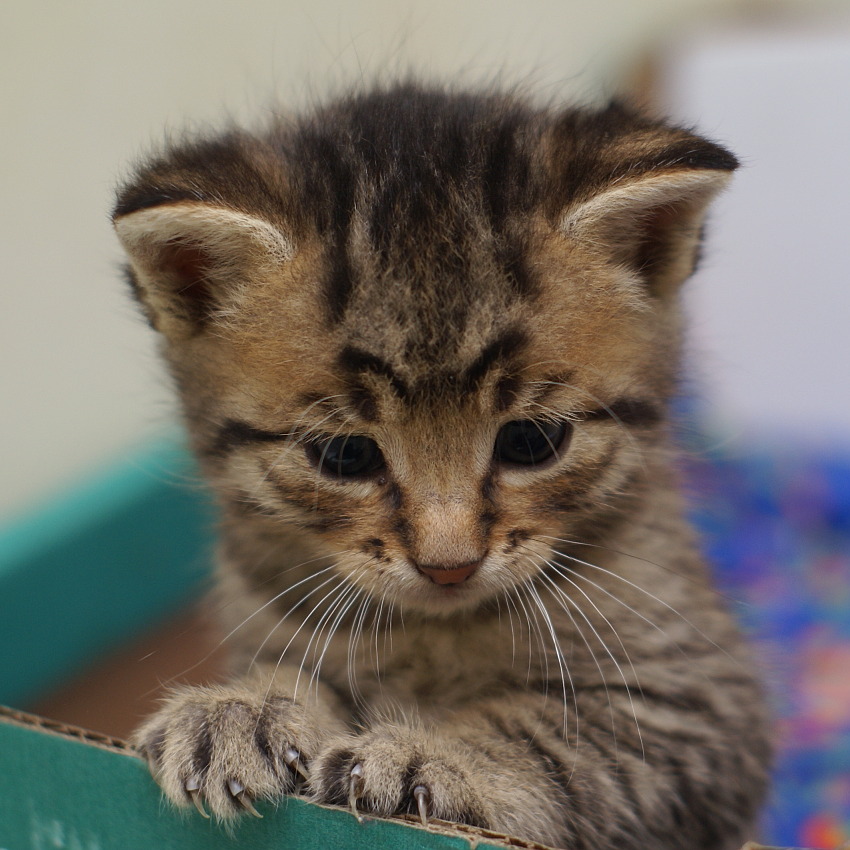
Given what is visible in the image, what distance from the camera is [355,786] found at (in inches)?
42.3

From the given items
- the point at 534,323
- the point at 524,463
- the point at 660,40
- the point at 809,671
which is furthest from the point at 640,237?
the point at 660,40

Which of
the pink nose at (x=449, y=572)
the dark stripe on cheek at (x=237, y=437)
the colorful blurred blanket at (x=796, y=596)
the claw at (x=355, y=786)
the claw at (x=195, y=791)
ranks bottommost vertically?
the colorful blurred blanket at (x=796, y=596)

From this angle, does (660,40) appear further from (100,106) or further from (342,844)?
(342,844)

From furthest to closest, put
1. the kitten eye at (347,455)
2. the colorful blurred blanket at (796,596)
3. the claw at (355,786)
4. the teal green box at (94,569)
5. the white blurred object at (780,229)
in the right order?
1. the white blurred object at (780,229)
2. the teal green box at (94,569)
3. the colorful blurred blanket at (796,596)
4. the kitten eye at (347,455)
5. the claw at (355,786)

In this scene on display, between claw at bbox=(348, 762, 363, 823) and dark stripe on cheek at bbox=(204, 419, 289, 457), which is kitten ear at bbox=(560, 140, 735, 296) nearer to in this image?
dark stripe on cheek at bbox=(204, 419, 289, 457)

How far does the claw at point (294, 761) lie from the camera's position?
1.14 metres

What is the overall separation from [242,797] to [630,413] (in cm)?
66

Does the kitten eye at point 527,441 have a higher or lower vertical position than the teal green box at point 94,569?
higher

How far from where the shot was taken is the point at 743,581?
276 centimetres

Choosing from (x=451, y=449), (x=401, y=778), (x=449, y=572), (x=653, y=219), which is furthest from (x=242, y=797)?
(x=653, y=219)

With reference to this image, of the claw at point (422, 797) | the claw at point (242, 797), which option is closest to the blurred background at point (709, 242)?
the claw at point (422, 797)

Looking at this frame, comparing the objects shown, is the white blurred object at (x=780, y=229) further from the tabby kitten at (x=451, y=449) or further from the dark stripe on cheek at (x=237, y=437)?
the dark stripe on cheek at (x=237, y=437)

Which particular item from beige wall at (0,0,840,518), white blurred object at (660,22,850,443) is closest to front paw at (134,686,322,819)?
beige wall at (0,0,840,518)

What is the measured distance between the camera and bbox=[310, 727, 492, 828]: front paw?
1.08 m
